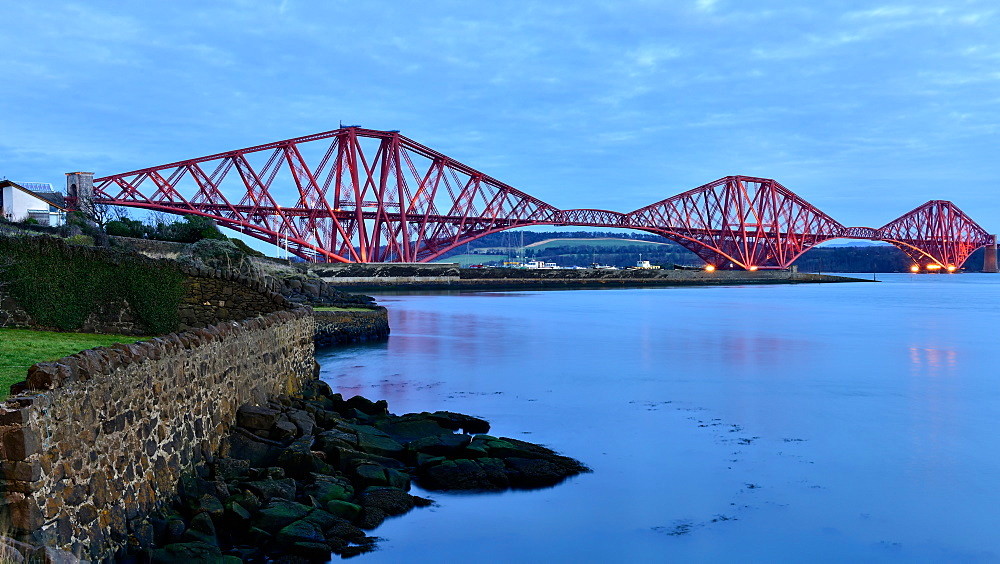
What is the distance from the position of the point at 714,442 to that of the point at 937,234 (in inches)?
6484

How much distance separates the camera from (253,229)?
64000mm

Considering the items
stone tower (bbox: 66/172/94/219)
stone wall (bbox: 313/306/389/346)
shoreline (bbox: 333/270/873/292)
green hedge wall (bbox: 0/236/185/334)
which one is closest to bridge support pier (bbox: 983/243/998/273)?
shoreline (bbox: 333/270/873/292)

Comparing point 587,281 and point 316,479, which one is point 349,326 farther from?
point 587,281

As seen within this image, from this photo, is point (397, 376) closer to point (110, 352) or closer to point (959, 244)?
point (110, 352)

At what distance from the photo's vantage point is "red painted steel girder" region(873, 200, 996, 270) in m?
148

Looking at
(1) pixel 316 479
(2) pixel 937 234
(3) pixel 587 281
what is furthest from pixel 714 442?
(2) pixel 937 234

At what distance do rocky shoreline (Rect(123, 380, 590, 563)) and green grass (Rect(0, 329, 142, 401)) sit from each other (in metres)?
1.89

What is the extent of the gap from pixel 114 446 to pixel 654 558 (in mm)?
4505

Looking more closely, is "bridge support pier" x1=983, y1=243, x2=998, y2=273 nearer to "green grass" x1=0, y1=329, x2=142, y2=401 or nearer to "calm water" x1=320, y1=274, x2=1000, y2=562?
"calm water" x1=320, y1=274, x2=1000, y2=562

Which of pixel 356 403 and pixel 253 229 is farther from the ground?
pixel 253 229

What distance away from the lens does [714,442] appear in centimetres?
1129

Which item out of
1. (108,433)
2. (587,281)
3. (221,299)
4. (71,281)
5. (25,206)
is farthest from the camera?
(587,281)

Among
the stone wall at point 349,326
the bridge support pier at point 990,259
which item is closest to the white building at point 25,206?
the stone wall at point 349,326

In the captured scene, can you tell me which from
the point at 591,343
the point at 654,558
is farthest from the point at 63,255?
the point at 591,343
